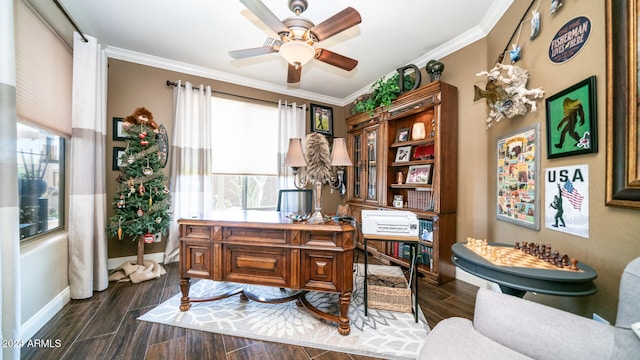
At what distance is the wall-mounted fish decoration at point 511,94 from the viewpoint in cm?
164

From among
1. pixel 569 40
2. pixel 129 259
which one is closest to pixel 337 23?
pixel 569 40

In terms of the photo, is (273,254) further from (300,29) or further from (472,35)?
(472,35)

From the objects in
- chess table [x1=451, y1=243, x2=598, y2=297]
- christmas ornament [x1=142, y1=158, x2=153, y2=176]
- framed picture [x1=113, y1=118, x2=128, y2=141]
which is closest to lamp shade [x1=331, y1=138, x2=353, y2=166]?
chess table [x1=451, y1=243, x2=598, y2=297]

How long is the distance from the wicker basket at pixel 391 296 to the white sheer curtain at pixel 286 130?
231 cm

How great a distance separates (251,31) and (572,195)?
10.3 feet

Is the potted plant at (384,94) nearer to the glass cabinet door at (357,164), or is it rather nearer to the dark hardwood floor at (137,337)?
the glass cabinet door at (357,164)

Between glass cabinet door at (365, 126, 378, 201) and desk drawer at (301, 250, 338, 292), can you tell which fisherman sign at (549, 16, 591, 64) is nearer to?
desk drawer at (301, 250, 338, 292)

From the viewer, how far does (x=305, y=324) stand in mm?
1875

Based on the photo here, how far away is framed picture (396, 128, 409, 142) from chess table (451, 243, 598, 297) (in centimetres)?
217

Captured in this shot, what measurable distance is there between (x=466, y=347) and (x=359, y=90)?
3.97 metres

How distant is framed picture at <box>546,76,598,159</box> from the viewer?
123 centimetres

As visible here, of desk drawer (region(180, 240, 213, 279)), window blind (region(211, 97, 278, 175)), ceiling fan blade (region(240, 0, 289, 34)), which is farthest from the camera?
window blind (region(211, 97, 278, 175))

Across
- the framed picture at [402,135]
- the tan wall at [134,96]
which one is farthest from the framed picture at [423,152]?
the tan wall at [134,96]

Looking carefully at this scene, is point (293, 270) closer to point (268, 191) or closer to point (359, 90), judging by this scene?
point (268, 191)
